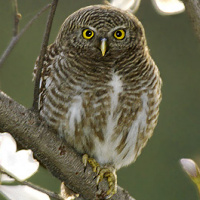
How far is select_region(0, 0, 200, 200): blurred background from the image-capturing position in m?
4.68

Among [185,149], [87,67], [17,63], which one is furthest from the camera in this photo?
[17,63]

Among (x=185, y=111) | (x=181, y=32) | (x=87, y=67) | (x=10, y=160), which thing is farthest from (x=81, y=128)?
(x=181, y=32)

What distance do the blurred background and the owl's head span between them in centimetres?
241

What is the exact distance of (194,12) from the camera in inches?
56.7

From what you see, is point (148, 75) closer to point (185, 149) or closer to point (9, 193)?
point (9, 193)

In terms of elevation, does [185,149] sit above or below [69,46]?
above

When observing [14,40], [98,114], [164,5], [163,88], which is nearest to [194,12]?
[164,5]

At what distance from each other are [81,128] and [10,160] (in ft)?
2.67

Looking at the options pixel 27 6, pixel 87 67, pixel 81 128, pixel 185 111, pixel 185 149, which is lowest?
pixel 81 128

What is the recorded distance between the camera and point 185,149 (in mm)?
4688

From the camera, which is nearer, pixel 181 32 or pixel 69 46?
Result: pixel 69 46

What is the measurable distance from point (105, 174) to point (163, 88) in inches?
119

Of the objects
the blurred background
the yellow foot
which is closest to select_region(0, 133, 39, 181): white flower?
the yellow foot

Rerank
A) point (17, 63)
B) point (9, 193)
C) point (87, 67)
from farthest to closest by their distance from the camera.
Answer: point (17, 63)
point (87, 67)
point (9, 193)
